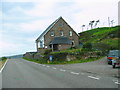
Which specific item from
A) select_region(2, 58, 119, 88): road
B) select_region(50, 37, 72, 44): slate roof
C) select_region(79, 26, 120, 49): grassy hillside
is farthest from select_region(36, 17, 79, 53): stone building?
select_region(2, 58, 119, 88): road

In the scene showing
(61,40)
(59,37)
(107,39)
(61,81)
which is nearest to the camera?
(61,81)

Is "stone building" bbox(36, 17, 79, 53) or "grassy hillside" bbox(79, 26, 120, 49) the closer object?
"grassy hillside" bbox(79, 26, 120, 49)

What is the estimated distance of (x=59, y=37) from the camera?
5138 cm

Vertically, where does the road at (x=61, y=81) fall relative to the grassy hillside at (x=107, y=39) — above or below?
below

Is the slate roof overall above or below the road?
above

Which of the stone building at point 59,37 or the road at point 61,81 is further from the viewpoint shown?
the stone building at point 59,37

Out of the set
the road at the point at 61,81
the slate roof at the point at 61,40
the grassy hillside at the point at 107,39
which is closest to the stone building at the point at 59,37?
the slate roof at the point at 61,40

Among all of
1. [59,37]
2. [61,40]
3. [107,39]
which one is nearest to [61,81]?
[61,40]

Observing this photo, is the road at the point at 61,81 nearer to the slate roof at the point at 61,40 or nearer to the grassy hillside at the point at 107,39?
the grassy hillside at the point at 107,39

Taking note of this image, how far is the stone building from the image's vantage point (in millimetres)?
48406

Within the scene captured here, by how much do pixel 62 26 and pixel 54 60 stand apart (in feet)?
68.2

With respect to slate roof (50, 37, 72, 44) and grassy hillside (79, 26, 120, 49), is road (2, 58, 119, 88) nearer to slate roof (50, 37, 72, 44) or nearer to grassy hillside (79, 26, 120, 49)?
grassy hillside (79, 26, 120, 49)

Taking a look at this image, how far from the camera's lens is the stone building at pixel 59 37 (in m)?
48.4

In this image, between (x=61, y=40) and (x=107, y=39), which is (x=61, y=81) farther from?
(x=107, y=39)
